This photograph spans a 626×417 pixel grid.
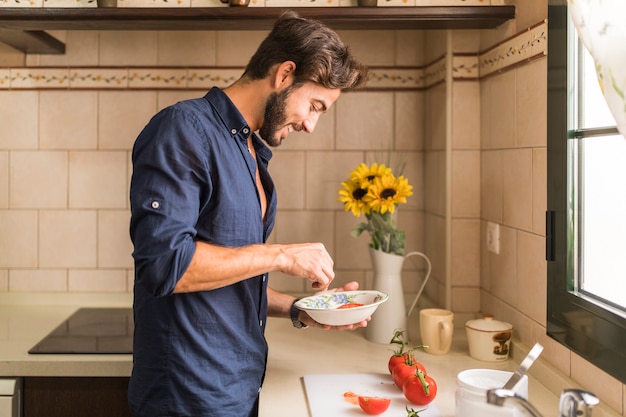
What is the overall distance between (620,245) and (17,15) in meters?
1.64

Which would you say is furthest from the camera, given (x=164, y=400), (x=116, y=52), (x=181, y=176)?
(x=116, y=52)

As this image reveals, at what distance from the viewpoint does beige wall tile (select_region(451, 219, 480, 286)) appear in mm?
2084

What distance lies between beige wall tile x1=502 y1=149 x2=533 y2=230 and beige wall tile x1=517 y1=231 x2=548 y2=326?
0.15 ft

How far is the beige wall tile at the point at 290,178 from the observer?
2.33 meters

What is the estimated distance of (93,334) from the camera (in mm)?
1922

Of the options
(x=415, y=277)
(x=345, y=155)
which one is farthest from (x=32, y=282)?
(x=415, y=277)

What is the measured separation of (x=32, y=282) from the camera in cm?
232

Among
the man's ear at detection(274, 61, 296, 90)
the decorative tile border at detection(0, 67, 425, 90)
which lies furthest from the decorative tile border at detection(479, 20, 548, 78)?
the decorative tile border at detection(0, 67, 425, 90)

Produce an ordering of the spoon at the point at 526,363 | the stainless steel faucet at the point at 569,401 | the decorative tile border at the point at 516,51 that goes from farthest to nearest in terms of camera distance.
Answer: the decorative tile border at the point at 516,51
the spoon at the point at 526,363
the stainless steel faucet at the point at 569,401

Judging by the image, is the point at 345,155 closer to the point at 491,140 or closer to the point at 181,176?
the point at 491,140

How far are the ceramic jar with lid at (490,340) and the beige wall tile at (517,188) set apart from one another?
0.90 ft

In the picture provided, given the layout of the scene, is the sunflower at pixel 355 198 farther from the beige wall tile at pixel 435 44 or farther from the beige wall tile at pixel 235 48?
the beige wall tile at pixel 235 48

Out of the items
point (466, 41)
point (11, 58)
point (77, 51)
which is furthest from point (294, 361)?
point (11, 58)

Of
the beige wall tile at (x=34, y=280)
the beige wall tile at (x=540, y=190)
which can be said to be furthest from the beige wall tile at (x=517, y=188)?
the beige wall tile at (x=34, y=280)
